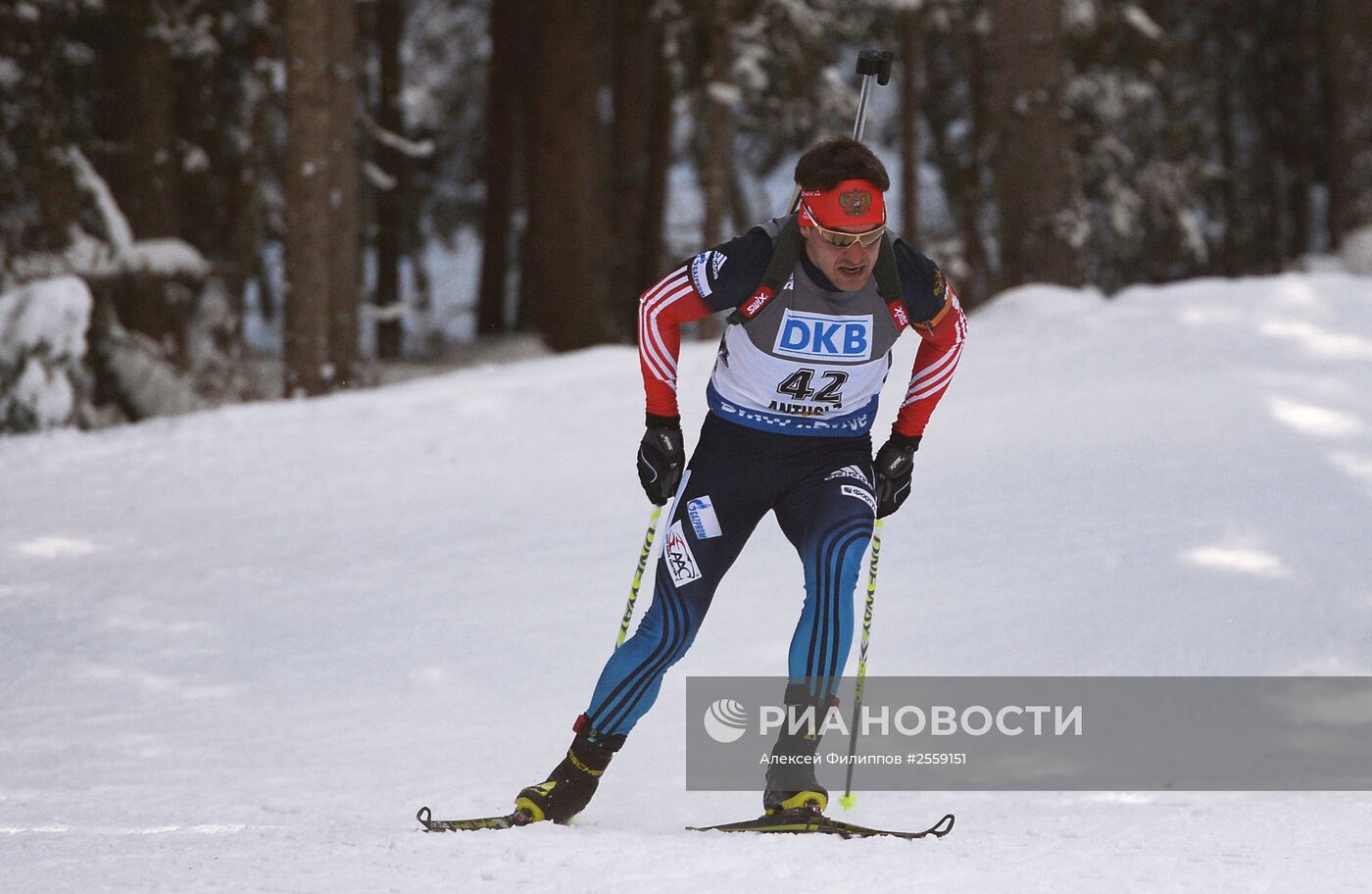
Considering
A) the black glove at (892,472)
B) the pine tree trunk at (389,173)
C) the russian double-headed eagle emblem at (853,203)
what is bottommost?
the pine tree trunk at (389,173)

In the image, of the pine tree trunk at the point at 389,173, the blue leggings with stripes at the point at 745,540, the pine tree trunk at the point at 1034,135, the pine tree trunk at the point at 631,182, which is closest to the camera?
the blue leggings with stripes at the point at 745,540

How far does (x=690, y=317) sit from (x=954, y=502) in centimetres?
434

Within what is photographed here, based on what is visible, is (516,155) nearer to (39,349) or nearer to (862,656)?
(39,349)

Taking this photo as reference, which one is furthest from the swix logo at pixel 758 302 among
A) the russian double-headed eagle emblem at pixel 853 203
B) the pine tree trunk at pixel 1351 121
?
the pine tree trunk at pixel 1351 121

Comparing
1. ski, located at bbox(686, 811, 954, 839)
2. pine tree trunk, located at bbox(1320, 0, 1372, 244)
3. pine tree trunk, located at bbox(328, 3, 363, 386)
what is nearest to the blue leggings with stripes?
ski, located at bbox(686, 811, 954, 839)

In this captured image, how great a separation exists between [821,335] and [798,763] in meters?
1.26

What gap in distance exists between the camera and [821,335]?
14.6 feet

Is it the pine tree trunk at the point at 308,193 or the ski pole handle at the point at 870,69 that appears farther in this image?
the pine tree trunk at the point at 308,193

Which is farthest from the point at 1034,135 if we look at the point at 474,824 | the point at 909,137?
the point at 909,137

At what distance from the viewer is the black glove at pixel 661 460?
457 centimetres

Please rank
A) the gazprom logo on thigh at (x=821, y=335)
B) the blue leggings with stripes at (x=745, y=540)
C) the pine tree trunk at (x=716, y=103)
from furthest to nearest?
the pine tree trunk at (x=716, y=103)
the blue leggings with stripes at (x=745, y=540)
the gazprom logo on thigh at (x=821, y=335)

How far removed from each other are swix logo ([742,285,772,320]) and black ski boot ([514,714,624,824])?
1.31 m

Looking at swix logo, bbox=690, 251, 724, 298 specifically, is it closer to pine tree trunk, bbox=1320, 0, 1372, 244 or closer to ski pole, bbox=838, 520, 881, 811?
ski pole, bbox=838, 520, 881, 811

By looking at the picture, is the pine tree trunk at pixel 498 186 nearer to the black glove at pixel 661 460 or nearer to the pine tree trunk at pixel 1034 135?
the pine tree trunk at pixel 1034 135
